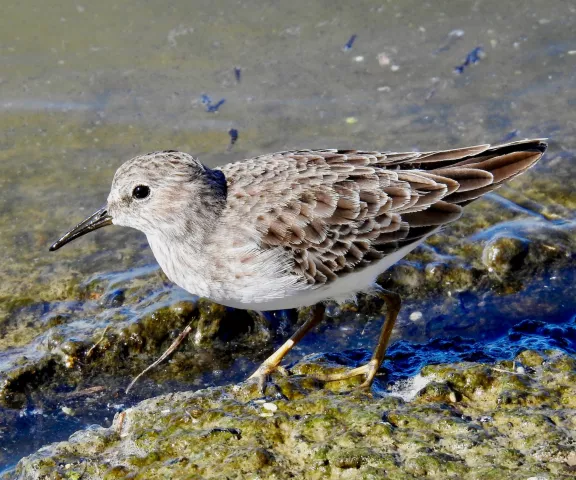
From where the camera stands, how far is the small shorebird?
571cm

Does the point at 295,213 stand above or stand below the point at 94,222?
above

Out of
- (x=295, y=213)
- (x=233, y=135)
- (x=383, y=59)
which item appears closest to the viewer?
(x=295, y=213)

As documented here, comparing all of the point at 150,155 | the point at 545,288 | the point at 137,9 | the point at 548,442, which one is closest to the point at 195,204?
the point at 150,155

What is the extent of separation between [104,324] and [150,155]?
66.6 inches

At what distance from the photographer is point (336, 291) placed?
6.06 metres

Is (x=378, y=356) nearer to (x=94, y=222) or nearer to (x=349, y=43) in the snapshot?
(x=94, y=222)

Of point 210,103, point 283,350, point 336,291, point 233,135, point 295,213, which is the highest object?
point 295,213

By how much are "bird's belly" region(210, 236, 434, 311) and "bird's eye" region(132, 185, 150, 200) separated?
3.09ft

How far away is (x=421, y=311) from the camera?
23.4 feet

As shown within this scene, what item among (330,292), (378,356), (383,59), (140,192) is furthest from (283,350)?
(383,59)

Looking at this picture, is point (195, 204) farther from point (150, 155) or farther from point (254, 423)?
point (254, 423)

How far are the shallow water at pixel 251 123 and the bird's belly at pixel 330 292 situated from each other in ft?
1.83

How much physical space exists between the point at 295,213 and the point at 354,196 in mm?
452

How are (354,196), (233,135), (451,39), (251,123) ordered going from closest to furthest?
(354,196) < (233,135) < (251,123) < (451,39)
